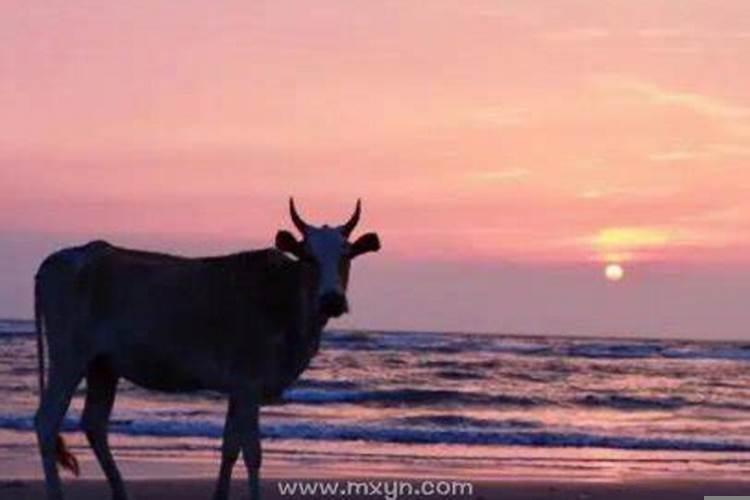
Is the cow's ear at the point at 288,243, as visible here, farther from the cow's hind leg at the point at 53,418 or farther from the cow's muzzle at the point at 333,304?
the cow's hind leg at the point at 53,418

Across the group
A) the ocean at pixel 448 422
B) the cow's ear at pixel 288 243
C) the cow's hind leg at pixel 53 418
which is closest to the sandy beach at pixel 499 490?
the ocean at pixel 448 422

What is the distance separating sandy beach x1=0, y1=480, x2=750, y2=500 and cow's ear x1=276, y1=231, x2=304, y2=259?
3.39 meters

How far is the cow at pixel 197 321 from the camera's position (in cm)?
1131

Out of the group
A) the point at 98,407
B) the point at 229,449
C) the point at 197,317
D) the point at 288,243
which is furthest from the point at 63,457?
the point at 288,243

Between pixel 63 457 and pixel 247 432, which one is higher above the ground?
pixel 247 432

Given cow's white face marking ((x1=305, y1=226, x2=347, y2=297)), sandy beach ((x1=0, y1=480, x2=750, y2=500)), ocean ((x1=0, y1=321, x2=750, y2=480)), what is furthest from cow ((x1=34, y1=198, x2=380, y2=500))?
ocean ((x1=0, y1=321, x2=750, y2=480))

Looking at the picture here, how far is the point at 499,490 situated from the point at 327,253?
4883 millimetres

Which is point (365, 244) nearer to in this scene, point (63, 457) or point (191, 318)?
point (191, 318)

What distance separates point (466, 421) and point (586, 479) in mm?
10939

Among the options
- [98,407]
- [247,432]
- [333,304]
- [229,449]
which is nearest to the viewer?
[333,304]

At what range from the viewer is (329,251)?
11.2 metres

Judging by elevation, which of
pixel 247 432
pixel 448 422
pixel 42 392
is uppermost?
pixel 42 392

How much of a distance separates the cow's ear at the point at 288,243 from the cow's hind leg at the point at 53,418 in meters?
1.82

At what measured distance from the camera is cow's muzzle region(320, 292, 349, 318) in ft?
35.9
